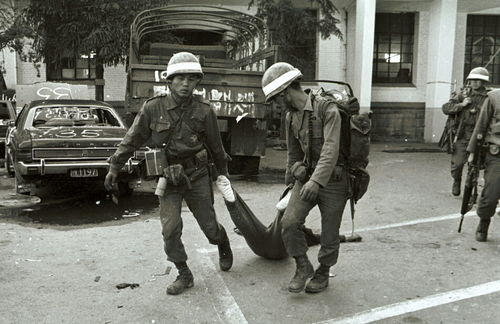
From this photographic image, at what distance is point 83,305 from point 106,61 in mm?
10597

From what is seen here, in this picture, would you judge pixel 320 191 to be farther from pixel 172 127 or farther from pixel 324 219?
pixel 172 127

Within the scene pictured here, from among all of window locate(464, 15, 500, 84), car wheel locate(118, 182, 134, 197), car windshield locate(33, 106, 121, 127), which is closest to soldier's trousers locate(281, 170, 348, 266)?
car wheel locate(118, 182, 134, 197)

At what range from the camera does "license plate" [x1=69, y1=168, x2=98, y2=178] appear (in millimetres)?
7430

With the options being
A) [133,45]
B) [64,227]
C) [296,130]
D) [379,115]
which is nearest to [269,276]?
[296,130]

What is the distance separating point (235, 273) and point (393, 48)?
608 inches

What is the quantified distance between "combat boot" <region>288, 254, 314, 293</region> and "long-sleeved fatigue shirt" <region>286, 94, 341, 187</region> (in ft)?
2.15

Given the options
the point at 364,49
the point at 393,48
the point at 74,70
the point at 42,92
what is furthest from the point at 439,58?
the point at 42,92

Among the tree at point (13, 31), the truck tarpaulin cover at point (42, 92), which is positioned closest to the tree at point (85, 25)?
the tree at point (13, 31)

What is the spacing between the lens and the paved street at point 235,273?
3822mm

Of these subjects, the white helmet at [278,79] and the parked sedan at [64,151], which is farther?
the parked sedan at [64,151]

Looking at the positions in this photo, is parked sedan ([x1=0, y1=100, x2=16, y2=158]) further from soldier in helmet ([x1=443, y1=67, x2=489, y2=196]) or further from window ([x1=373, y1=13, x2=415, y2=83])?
window ([x1=373, y1=13, x2=415, y2=83])

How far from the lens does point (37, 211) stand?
24.1 feet

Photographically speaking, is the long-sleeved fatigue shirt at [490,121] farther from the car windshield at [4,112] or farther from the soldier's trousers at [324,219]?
the car windshield at [4,112]

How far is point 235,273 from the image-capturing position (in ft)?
15.3
